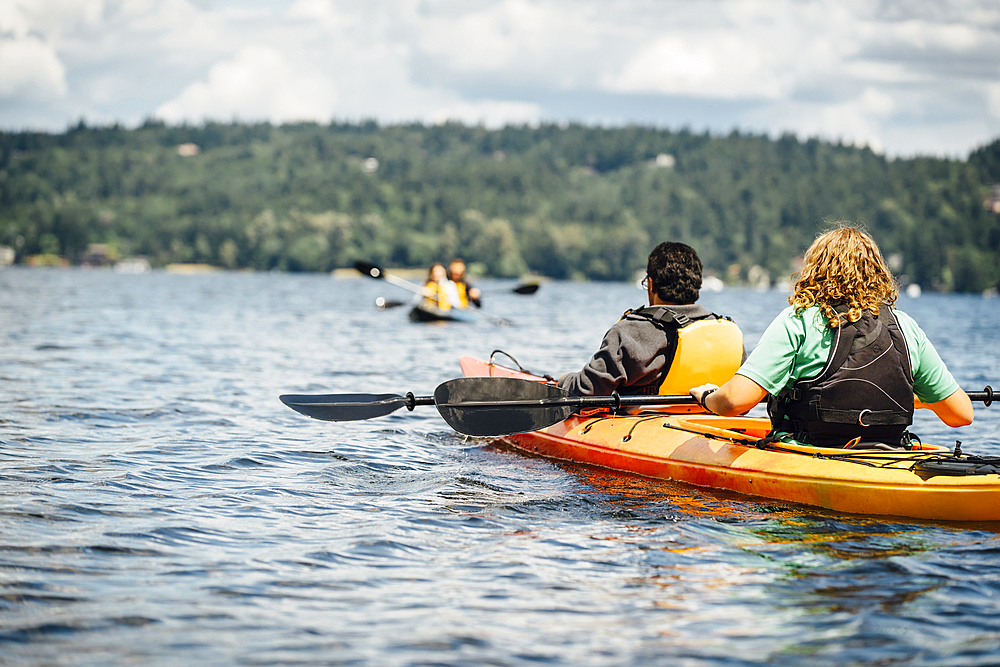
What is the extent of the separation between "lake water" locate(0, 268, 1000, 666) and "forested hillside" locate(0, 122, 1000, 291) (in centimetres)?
9015

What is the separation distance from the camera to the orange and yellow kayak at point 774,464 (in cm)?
577

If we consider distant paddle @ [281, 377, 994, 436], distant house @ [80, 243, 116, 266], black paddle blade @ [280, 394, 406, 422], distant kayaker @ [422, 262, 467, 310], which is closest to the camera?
distant paddle @ [281, 377, 994, 436]

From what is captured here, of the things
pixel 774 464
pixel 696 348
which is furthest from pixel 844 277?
pixel 696 348

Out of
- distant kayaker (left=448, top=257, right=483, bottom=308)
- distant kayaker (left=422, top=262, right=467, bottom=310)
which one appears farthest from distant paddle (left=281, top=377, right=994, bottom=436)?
distant kayaker (left=422, top=262, right=467, bottom=310)

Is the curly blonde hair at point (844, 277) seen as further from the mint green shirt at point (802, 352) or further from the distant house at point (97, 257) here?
the distant house at point (97, 257)

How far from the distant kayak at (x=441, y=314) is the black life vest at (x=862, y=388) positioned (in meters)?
17.7

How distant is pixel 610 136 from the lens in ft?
638

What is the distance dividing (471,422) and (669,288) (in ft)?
5.71

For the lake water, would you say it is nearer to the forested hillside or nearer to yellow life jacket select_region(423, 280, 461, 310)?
yellow life jacket select_region(423, 280, 461, 310)

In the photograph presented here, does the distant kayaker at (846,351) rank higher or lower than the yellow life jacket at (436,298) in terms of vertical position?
lower

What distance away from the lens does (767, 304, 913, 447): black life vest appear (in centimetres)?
562

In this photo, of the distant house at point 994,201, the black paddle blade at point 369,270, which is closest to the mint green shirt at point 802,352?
the black paddle blade at point 369,270

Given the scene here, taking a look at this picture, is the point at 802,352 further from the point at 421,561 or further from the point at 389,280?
the point at 389,280

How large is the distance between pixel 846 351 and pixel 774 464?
1084 millimetres
